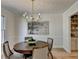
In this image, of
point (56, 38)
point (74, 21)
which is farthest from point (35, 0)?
point (56, 38)

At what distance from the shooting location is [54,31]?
7.69 meters

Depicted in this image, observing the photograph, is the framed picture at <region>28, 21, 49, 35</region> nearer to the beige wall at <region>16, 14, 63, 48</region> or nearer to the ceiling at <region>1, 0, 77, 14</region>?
the beige wall at <region>16, 14, 63, 48</region>

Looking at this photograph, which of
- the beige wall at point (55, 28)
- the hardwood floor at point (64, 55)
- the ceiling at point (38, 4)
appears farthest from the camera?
the beige wall at point (55, 28)

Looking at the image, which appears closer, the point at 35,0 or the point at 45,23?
the point at 35,0

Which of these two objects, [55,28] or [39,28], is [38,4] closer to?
[39,28]

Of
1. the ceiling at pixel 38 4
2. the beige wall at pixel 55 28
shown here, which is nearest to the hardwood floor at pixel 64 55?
the beige wall at pixel 55 28

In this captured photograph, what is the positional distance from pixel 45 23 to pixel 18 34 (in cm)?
186

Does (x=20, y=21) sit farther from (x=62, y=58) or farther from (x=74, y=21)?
(x=62, y=58)

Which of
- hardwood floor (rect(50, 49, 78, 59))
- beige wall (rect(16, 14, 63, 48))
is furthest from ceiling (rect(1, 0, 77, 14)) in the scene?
beige wall (rect(16, 14, 63, 48))

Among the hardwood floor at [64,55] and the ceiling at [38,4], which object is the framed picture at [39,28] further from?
the ceiling at [38,4]

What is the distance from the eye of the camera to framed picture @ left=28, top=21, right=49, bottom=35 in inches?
304

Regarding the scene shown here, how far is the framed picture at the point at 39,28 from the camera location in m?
7.72

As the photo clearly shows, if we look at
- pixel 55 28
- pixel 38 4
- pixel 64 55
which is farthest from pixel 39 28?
pixel 38 4

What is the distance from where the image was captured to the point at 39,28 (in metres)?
7.75
